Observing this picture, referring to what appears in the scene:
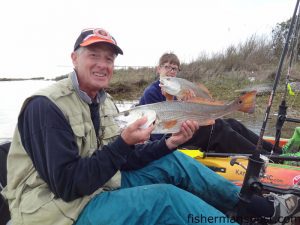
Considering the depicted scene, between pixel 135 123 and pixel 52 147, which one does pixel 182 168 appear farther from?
pixel 52 147

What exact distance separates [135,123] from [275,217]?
4.88 ft

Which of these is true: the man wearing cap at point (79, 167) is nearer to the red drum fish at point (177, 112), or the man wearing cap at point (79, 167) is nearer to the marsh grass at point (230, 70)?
the red drum fish at point (177, 112)

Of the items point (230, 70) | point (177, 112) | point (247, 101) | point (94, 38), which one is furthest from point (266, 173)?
point (230, 70)

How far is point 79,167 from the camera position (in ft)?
7.21

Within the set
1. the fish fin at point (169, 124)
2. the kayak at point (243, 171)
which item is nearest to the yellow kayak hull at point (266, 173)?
the kayak at point (243, 171)

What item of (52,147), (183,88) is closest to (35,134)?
(52,147)

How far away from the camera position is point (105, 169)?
227 cm

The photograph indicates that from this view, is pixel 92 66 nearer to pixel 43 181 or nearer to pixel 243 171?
pixel 43 181

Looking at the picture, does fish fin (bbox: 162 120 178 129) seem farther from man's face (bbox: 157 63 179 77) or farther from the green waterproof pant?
man's face (bbox: 157 63 179 77)

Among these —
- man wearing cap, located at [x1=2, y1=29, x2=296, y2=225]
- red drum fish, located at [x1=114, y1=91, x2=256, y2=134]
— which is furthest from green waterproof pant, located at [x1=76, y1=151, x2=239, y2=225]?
red drum fish, located at [x1=114, y1=91, x2=256, y2=134]

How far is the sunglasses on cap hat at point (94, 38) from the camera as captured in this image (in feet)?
8.41

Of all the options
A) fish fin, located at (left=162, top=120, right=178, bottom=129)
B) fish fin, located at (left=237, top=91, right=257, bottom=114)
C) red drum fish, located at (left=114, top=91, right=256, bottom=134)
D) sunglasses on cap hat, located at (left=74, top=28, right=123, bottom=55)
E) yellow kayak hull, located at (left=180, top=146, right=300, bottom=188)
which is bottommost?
yellow kayak hull, located at (left=180, top=146, right=300, bottom=188)

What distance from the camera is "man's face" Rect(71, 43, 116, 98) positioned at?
A: 2.61 m

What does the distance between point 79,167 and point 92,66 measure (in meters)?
0.82
